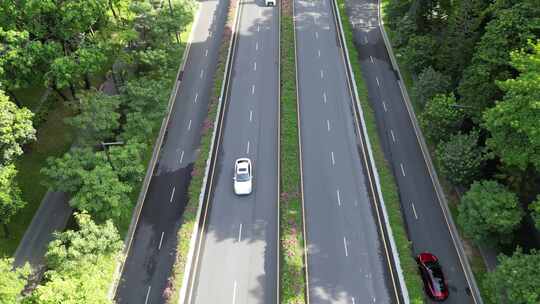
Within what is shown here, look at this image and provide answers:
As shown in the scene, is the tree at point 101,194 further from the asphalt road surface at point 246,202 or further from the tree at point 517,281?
the tree at point 517,281

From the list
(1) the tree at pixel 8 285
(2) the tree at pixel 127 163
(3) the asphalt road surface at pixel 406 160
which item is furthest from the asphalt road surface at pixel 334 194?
(1) the tree at pixel 8 285

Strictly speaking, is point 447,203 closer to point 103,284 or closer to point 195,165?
point 195,165

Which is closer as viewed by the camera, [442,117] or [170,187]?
[442,117]

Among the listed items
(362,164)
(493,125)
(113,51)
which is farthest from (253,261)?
(113,51)

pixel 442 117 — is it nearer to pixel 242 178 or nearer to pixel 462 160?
pixel 462 160

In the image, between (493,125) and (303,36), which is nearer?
(493,125)

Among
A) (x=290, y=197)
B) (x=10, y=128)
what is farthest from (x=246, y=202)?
(x=10, y=128)
